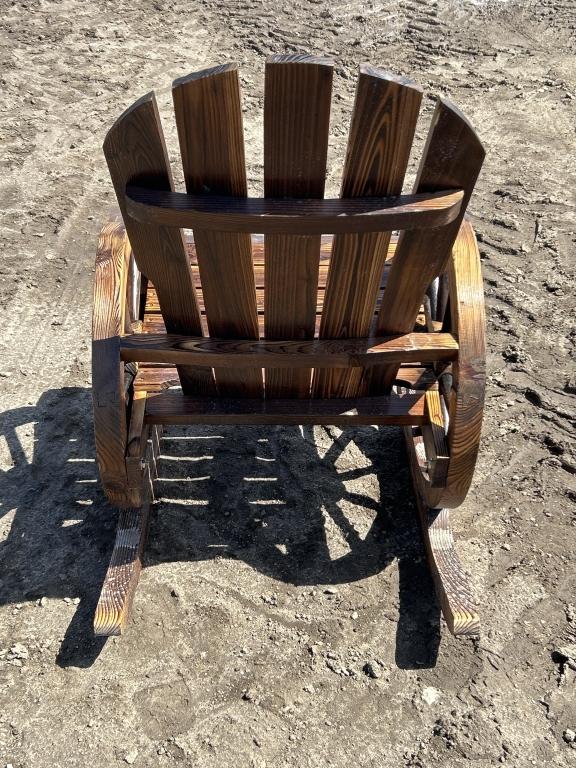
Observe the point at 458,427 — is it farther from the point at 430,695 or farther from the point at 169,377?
the point at 169,377

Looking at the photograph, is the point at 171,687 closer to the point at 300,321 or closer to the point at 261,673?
the point at 261,673

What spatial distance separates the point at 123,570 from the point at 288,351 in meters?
1.03

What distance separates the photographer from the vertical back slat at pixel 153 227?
1599mm

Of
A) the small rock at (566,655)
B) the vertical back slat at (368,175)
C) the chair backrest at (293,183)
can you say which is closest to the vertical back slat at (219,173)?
the chair backrest at (293,183)

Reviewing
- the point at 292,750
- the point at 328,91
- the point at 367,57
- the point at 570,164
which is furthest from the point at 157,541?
the point at 367,57

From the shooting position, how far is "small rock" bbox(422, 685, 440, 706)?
2234mm

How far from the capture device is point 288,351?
211 cm

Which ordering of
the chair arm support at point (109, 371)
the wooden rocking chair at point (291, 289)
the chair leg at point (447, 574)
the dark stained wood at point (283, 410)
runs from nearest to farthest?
the wooden rocking chair at point (291, 289)
the chair arm support at point (109, 371)
the chair leg at point (447, 574)
the dark stained wood at point (283, 410)

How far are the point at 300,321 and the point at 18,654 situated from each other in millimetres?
1500

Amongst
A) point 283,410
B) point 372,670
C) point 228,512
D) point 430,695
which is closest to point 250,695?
point 372,670

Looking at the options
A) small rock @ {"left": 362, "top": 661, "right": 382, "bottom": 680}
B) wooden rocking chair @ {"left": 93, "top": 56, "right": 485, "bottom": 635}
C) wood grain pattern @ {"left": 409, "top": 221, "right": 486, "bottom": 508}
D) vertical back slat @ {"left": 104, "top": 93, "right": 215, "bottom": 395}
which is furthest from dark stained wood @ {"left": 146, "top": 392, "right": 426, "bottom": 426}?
small rock @ {"left": 362, "top": 661, "right": 382, "bottom": 680}

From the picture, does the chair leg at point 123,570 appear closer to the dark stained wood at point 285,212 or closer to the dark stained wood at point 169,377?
the dark stained wood at point 169,377

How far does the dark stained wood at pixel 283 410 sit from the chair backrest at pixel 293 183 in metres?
0.33

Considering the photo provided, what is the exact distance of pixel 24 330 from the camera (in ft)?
12.2
